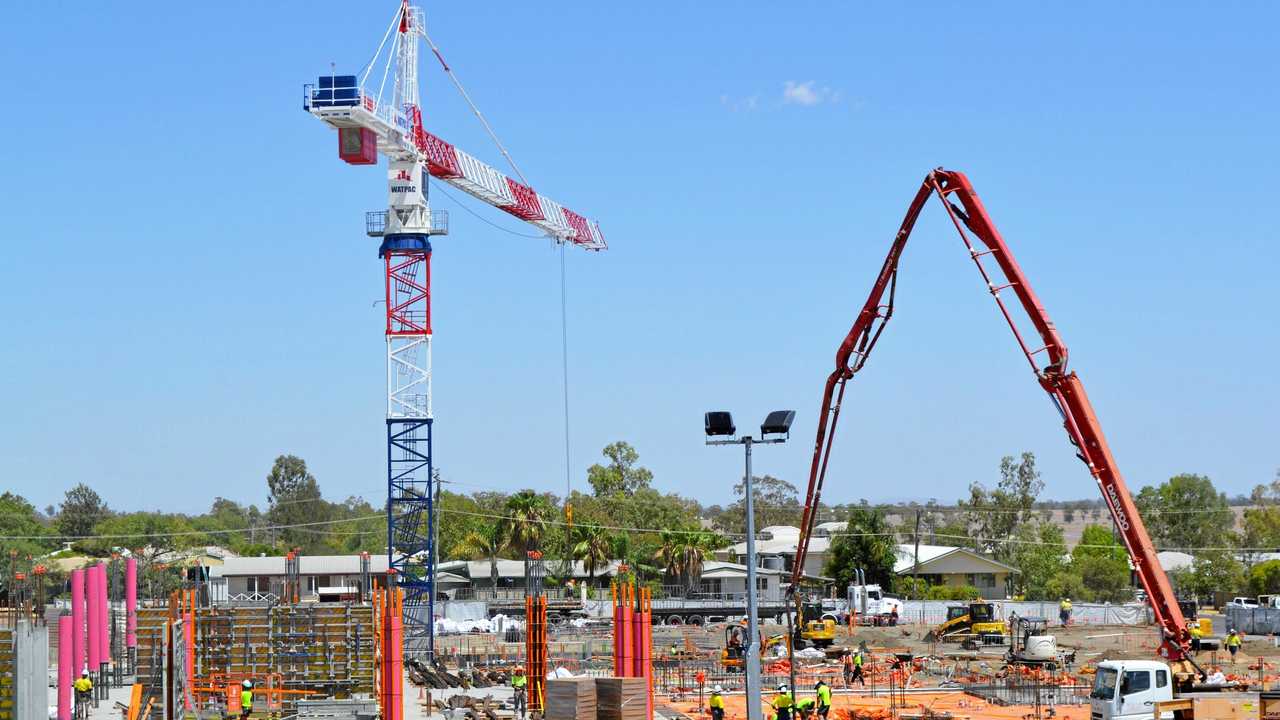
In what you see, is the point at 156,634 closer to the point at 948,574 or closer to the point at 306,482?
the point at 948,574

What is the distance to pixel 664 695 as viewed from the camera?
50.1m

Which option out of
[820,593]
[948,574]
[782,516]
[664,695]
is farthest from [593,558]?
[782,516]

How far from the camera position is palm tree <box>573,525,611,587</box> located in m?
100

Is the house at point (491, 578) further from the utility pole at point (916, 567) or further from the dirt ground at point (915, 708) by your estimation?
the dirt ground at point (915, 708)

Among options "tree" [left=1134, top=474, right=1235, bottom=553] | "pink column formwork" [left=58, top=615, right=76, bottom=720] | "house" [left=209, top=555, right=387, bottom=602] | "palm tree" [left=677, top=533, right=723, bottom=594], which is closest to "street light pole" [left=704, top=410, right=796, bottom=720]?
"pink column formwork" [left=58, top=615, right=76, bottom=720]

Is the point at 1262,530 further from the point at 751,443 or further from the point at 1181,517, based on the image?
the point at 751,443

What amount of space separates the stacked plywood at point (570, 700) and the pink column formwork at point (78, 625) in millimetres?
14649

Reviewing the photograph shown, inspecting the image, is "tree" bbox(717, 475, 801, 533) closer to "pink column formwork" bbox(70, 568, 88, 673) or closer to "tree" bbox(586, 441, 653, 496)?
"tree" bbox(586, 441, 653, 496)

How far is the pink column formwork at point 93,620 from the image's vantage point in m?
48.1

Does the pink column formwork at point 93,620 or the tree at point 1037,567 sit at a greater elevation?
the pink column formwork at point 93,620

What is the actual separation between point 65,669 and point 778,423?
801 inches

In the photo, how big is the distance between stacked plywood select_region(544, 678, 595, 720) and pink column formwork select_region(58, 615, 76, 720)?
1132cm

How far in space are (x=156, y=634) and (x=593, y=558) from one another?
177 ft

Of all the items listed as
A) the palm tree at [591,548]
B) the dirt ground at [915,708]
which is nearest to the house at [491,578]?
the palm tree at [591,548]
